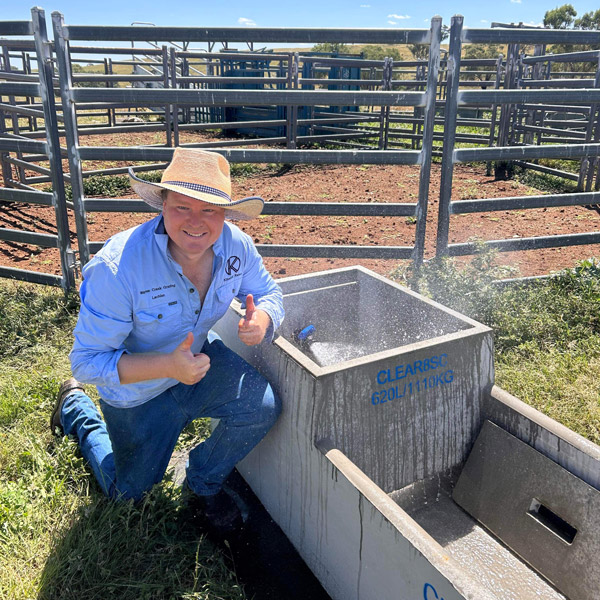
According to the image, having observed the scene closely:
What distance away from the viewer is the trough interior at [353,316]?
277 cm

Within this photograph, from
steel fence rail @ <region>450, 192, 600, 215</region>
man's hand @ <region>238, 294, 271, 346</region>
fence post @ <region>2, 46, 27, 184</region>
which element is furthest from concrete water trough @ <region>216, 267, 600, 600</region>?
fence post @ <region>2, 46, 27, 184</region>

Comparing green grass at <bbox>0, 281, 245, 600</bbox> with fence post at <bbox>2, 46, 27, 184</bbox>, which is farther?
fence post at <bbox>2, 46, 27, 184</bbox>

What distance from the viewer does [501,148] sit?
4.10m

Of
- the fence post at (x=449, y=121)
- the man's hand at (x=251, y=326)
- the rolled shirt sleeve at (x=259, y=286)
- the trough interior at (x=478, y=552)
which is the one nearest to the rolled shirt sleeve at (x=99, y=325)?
the man's hand at (x=251, y=326)

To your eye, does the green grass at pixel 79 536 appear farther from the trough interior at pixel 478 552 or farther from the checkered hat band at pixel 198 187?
the checkered hat band at pixel 198 187

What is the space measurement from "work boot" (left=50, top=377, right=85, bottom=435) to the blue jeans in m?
0.53

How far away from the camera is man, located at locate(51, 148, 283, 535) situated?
6.66 feet

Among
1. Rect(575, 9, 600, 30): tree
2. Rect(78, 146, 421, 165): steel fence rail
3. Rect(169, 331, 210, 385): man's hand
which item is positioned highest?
Rect(575, 9, 600, 30): tree

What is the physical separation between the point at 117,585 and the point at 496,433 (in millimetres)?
1519

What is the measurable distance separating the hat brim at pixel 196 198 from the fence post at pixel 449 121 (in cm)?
194

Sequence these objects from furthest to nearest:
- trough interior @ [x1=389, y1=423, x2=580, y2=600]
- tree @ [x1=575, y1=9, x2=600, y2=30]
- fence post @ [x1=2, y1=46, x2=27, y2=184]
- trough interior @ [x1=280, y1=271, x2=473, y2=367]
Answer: tree @ [x1=575, y1=9, x2=600, y2=30]
fence post @ [x1=2, y1=46, x2=27, y2=184]
trough interior @ [x1=280, y1=271, x2=473, y2=367]
trough interior @ [x1=389, y1=423, x2=580, y2=600]

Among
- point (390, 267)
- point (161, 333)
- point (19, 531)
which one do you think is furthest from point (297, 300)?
point (390, 267)

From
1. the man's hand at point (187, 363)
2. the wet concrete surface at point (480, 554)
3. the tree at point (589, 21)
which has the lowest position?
the wet concrete surface at point (480, 554)

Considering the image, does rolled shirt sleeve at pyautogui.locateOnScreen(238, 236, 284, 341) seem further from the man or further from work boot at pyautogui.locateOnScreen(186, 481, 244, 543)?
work boot at pyautogui.locateOnScreen(186, 481, 244, 543)
